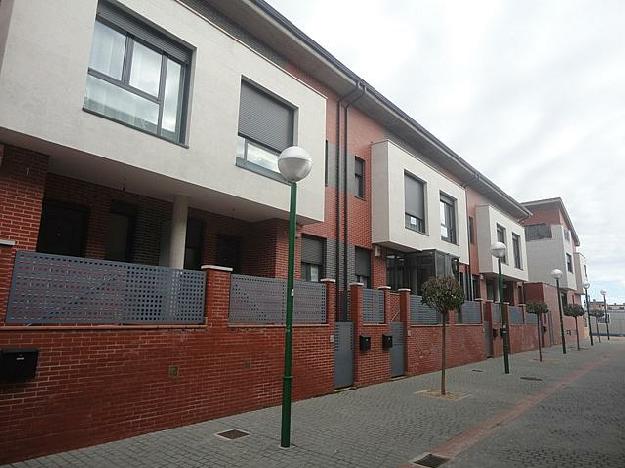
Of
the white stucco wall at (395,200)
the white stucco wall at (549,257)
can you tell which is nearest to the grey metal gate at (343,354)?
the white stucco wall at (395,200)

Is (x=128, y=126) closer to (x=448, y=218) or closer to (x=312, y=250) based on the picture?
(x=312, y=250)

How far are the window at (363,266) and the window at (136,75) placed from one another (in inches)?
294

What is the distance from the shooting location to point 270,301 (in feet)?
28.5

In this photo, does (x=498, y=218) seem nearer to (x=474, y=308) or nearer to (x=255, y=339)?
(x=474, y=308)

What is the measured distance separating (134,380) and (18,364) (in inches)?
61.4

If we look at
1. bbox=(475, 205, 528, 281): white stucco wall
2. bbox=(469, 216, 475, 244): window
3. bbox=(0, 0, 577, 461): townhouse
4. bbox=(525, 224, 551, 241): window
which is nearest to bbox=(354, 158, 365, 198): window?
bbox=(0, 0, 577, 461): townhouse

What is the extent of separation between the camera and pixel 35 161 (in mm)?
6664

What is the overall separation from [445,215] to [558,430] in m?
12.5

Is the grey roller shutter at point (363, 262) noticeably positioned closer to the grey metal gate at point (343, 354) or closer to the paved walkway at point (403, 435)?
the grey metal gate at point (343, 354)

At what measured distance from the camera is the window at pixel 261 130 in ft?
32.4

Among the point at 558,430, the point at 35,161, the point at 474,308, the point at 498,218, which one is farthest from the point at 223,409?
the point at 498,218

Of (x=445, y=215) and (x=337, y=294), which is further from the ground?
(x=445, y=215)

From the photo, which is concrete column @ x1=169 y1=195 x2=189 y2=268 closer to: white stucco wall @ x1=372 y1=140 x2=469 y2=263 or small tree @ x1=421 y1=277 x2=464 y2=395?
small tree @ x1=421 y1=277 x2=464 y2=395

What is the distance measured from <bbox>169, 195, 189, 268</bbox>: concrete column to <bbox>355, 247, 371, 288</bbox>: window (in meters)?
6.63
